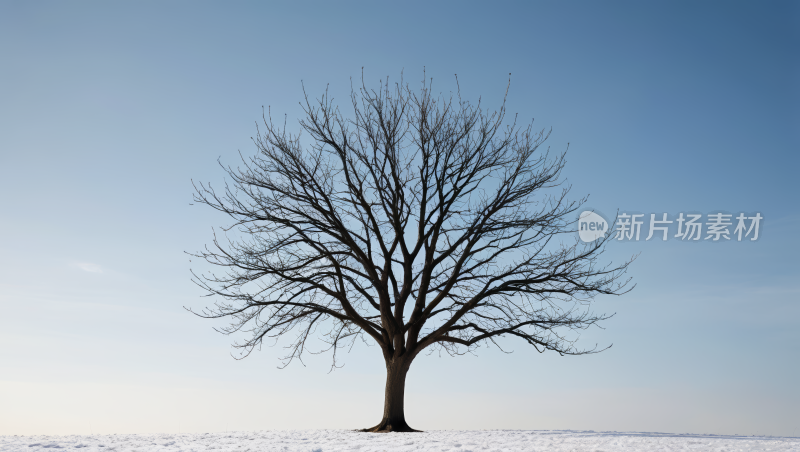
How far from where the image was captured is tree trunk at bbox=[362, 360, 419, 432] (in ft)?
43.7

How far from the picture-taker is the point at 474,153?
49.5ft

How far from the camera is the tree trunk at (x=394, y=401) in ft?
43.7

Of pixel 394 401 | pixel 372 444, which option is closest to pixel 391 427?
pixel 394 401

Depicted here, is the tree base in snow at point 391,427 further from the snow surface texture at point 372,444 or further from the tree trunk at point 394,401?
the snow surface texture at point 372,444

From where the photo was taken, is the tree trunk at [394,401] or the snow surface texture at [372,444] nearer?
the snow surface texture at [372,444]

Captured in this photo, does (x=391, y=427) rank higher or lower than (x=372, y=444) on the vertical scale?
lower

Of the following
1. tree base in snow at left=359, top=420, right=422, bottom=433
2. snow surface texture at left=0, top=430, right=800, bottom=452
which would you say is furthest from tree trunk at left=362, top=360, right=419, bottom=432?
snow surface texture at left=0, top=430, right=800, bottom=452

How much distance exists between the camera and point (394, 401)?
44.4ft

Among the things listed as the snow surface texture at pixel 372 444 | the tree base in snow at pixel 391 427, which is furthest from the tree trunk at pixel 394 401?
the snow surface texture at pixel 372 444

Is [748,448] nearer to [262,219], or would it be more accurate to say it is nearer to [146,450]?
[146,450]

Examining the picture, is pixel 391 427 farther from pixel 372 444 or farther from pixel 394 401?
pixel 372 444

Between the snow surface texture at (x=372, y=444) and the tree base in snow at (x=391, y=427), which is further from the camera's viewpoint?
the tree base in snow at (x=391, y=427)

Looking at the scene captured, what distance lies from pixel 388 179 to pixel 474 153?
7.80 feet

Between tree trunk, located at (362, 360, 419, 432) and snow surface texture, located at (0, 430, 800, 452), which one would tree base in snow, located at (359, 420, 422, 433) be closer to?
tree trunk, located at (362, 360, 419, 432)
